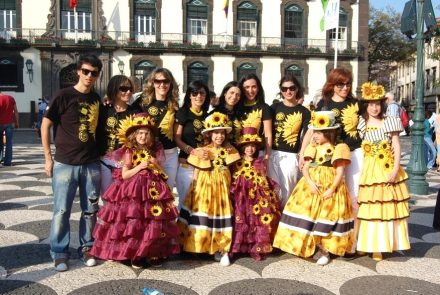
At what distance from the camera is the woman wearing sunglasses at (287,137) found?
4578 mm

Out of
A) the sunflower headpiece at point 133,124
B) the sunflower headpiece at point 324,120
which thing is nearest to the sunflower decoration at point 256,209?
the sunflower headpiece at point 324,120

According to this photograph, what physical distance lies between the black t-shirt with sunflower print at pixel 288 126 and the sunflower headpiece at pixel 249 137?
313 mm

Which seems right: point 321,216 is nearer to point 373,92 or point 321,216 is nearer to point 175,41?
point 373,92

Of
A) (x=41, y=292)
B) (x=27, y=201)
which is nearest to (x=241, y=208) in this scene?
(x=41, y=292)

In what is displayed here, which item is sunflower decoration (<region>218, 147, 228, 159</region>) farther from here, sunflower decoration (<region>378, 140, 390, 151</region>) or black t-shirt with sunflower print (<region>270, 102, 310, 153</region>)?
sunflower decoration (<region>378, 140, 390, 151</region>)

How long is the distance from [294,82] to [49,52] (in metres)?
25.6

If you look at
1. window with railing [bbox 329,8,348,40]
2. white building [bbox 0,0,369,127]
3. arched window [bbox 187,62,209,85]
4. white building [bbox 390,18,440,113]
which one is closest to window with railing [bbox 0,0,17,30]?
white building [bbox 0,0,369,127]

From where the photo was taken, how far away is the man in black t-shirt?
3.84 meters

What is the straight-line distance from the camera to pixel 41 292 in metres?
3.33

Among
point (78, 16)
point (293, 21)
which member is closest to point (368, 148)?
point (78, 16)

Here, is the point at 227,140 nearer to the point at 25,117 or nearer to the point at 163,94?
the point at 163,94

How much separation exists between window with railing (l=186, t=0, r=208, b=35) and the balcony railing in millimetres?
426

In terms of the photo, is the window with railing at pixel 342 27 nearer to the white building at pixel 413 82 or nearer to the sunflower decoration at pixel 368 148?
the white building at pixel 413 82

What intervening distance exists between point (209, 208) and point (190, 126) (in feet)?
2.63
